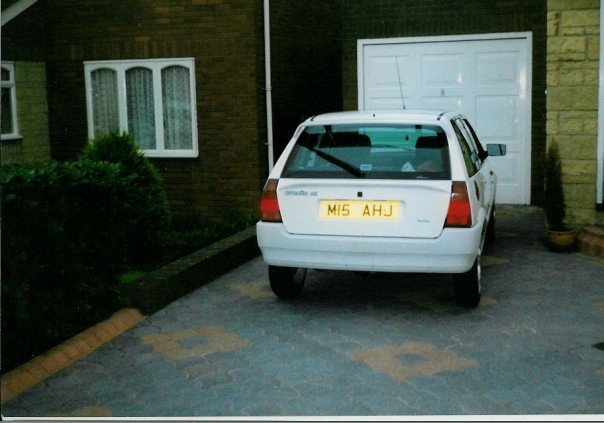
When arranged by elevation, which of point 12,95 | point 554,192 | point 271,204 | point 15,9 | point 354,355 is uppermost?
point 15,9

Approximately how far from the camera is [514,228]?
10695 mm

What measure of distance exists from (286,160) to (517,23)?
6687 mm

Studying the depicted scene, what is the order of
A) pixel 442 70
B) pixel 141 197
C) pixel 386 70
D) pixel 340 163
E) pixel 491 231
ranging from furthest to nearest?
1. pixel 386 70
2. pixel 442 70
3. pixel 491 231
4. pixel 141 197
5. pixel 340 163

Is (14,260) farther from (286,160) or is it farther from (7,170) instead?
(286,160)

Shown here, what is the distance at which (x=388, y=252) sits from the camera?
6297 millimetres

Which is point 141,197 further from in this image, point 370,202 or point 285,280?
point 370,202

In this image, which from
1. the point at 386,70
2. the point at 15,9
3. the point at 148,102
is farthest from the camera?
the point at 386,70

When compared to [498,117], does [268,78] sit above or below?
above

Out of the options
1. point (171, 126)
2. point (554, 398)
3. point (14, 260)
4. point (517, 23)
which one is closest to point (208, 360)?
point (14, 260)

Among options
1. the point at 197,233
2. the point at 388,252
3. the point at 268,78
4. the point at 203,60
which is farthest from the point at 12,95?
the point at 388,252

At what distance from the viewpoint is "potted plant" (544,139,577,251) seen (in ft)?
29.9

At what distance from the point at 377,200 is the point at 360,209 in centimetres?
15

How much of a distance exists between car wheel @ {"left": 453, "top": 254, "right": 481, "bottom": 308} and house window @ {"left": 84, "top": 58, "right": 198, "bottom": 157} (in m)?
5.86

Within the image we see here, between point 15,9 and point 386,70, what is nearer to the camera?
point 15,9
